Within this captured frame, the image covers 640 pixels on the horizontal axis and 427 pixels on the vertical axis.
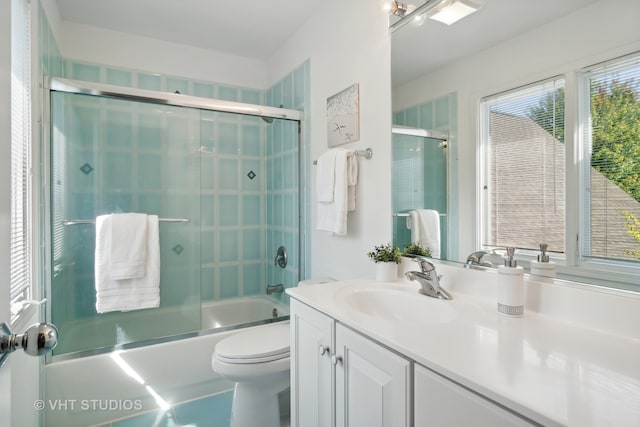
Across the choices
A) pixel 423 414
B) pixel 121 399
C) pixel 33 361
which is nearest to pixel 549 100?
pixel 423 414

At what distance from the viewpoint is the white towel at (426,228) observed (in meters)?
1.41

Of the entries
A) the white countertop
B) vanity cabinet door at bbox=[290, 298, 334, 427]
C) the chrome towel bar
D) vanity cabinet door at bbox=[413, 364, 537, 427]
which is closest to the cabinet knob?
vanity cabinet door at bbox=[290, 298, 334, 427]

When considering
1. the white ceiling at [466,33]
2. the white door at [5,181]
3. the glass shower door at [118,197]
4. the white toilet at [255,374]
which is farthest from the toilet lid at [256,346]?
the white ceiling at [466,33]

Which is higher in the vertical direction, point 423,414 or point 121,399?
point 423,414

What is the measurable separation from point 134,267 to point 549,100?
2.16 meters

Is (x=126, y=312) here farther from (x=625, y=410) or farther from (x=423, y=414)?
(x=625, y=410)

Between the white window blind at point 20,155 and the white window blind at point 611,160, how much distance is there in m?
1.96

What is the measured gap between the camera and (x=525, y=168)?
1076 millimetres

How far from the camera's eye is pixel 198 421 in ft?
5.95

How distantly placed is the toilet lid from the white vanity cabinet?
0.32 metres

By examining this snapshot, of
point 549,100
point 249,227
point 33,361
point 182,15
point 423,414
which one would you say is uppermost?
point 182,15

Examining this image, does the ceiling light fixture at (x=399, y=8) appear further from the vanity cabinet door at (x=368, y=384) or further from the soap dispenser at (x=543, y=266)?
the vanity cabinet door at (x=368, y=384)

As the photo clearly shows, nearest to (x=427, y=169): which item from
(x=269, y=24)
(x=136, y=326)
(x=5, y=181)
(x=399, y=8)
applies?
(x=399, y=8)

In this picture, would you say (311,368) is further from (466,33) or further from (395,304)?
(466,33)
